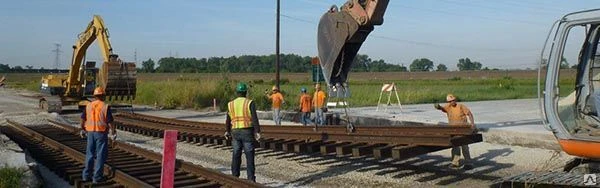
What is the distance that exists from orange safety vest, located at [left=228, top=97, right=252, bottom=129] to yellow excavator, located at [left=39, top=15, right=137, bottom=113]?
16223mm

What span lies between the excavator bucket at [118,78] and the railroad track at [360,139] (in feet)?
29.8

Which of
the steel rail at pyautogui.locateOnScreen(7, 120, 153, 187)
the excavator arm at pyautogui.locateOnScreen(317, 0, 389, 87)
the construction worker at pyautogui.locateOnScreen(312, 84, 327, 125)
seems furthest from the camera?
the construction worker at pyautogui.locateOnScreen(312, 84, 327, 125)

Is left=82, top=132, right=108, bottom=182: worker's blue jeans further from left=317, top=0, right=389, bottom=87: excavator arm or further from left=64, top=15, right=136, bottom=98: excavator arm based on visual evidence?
left=64, top=15, right=136, bottom=98: excavator arm

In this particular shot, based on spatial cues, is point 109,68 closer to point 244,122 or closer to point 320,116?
point 320,116

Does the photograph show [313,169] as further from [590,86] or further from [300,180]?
[590,86]

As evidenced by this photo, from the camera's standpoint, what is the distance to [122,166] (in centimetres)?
1053

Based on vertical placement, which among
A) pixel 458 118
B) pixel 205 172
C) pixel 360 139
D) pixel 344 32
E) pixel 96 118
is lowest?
pixel 205 172

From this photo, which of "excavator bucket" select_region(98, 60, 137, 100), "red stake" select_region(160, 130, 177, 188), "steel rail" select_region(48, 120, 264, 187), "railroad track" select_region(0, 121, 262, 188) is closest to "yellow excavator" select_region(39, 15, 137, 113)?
"excavator bucket" select_region(98, 60, 137, 100)

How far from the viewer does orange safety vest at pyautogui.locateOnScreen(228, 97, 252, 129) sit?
9.20m

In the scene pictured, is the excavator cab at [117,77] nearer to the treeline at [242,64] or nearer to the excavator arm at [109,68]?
the excavator arm at [109,68]

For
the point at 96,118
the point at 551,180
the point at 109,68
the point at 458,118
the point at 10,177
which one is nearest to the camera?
the point at 551,180

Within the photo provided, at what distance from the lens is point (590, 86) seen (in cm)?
651

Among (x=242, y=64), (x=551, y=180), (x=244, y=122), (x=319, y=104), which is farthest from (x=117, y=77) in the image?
(x=242, y=64)

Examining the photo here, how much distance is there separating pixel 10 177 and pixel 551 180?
22.5ft
